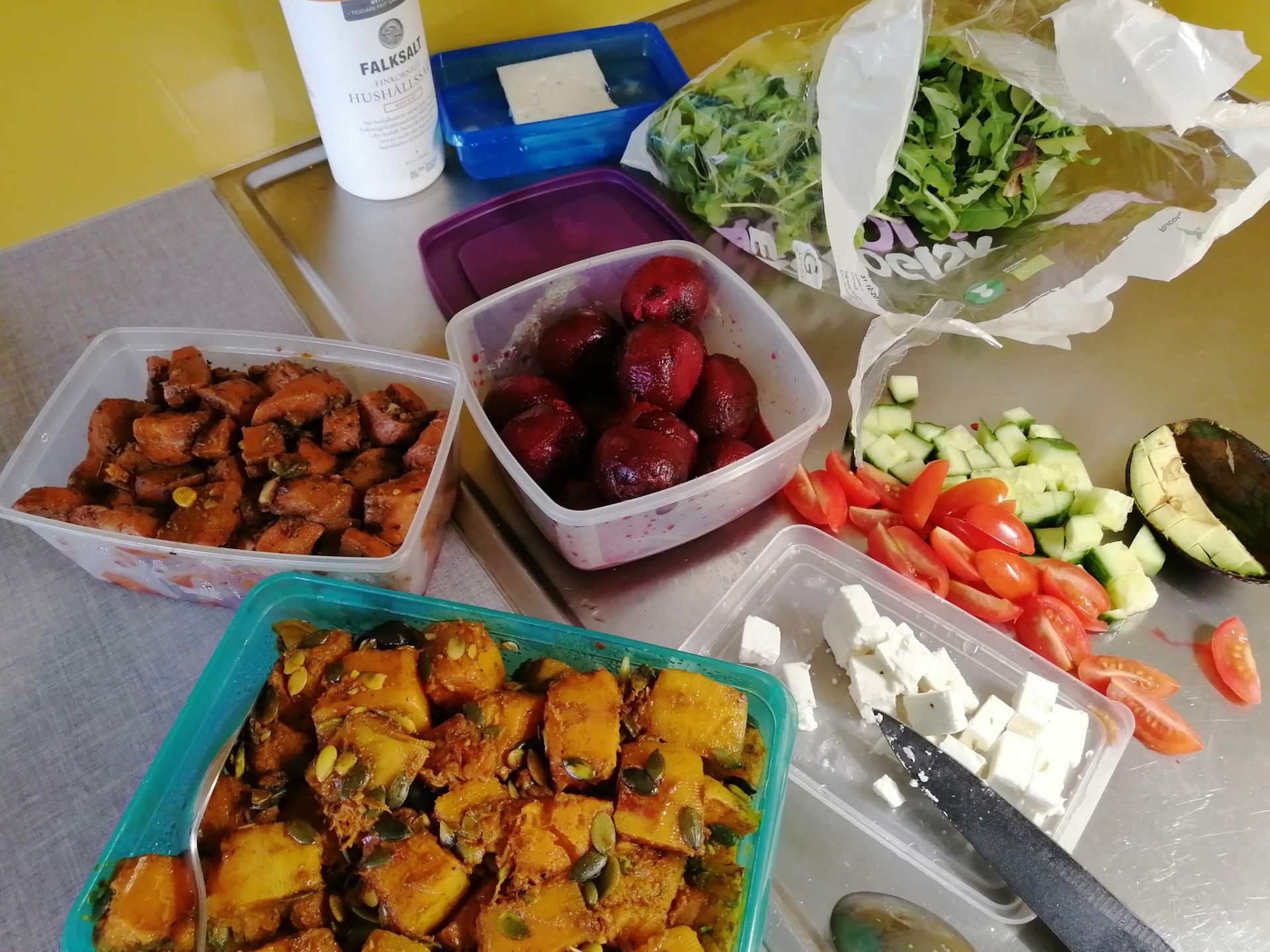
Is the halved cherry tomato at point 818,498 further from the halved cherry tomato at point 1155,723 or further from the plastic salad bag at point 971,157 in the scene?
the halved cherry tomato at point 1155,723

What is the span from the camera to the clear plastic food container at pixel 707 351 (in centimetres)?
85

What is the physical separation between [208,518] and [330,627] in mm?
163

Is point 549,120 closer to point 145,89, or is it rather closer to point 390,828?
point 145,89

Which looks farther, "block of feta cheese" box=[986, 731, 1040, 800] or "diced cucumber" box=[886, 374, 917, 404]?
"diced cucumber" box=[886, 374, 917, 404]

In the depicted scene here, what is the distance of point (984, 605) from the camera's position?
0.93 metres

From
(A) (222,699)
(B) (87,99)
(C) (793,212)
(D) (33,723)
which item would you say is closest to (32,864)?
(D) (33,723)

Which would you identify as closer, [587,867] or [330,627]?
[587,867]

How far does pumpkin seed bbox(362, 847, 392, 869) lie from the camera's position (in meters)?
0.64

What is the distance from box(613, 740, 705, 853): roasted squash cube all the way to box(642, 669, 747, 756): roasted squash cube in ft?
0.06

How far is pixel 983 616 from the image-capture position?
0.94 metres

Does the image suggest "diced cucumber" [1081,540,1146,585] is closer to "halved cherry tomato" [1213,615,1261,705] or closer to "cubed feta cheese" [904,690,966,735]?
"halved cherry tomato" [1213,615,1261,705]

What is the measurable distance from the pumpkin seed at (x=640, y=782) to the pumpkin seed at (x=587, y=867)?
54mm

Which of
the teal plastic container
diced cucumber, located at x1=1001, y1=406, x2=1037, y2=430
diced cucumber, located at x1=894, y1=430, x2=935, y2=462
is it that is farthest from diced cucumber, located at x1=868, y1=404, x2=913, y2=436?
the teal plastic container

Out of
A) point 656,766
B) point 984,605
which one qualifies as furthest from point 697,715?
point 984,605
